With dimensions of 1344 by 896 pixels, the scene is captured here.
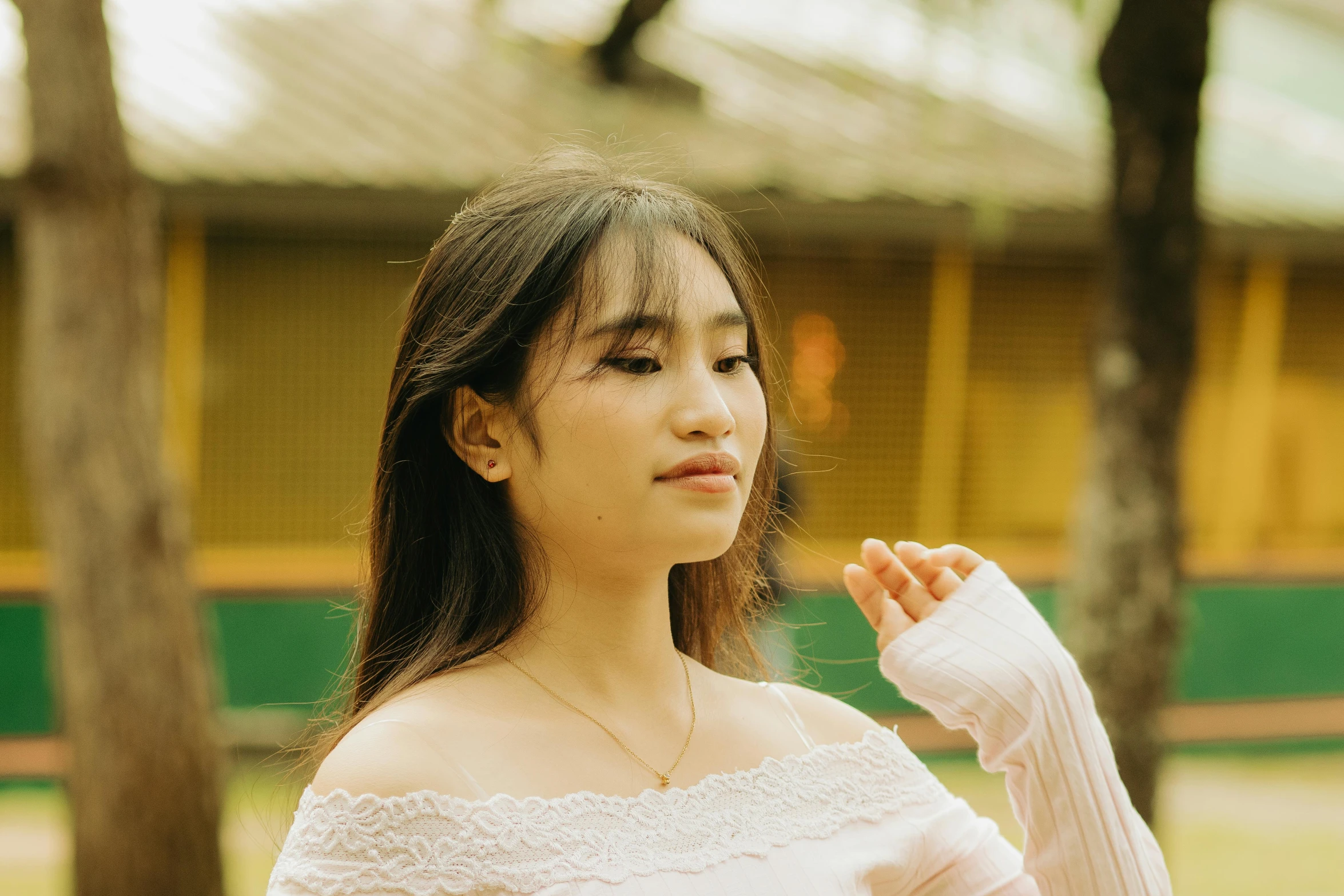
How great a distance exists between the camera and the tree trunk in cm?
378

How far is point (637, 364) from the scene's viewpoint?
1.51m

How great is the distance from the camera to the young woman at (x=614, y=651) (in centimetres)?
140

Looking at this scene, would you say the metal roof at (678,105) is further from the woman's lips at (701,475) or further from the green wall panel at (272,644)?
the woman's lips at (701,475)

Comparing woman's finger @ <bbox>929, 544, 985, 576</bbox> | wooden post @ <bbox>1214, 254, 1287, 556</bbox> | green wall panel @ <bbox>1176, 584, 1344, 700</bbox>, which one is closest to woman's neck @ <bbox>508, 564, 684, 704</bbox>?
woman's finger @ <bbox>929, 544, 985, 576</bbox>

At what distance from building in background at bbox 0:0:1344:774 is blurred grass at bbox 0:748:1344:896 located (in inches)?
10.1

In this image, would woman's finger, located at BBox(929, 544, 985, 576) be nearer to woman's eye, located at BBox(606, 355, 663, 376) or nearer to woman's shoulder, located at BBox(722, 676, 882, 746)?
woman's shoulder, located at BBox(722, 676, 882, 746)

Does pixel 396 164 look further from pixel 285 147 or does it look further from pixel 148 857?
pixel 148 857

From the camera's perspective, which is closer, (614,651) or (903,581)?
(614,651)

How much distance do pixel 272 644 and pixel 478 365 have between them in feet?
18.7

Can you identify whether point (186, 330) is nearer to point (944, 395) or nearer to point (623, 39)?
point (623, 39)

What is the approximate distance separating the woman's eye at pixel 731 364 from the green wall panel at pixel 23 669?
19.5ft

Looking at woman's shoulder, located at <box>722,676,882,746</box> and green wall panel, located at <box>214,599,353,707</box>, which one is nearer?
woman's shoulder, located at <box>722,676,882,746</box>

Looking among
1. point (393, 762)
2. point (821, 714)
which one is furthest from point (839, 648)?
point (393, 762)

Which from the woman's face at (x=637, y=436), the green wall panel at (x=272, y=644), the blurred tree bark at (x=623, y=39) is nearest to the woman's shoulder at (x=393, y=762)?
the woman's face at (x=637, y=436)
